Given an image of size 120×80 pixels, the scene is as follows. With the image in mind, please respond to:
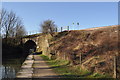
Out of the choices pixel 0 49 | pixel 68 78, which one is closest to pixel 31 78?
pixel 68 78

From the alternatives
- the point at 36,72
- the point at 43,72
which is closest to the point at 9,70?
the point at 36,72

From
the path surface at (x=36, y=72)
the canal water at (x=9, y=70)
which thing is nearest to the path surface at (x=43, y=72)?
the path surface at (x=36, y=72)

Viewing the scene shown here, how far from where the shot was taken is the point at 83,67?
1134 cm

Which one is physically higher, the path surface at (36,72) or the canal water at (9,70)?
the path surface at (36,72)

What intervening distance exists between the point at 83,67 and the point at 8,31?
35.9m

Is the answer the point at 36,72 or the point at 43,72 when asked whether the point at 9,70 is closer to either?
the point at 36,72

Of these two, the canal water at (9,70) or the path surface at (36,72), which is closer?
the path surface at (36,72)

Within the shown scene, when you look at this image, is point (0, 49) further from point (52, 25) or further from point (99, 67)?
point (99, 67)

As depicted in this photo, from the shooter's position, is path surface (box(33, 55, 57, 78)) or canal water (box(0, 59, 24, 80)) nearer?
path surface (box(33, 55, 57, 78))

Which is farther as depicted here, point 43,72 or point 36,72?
point 36,72

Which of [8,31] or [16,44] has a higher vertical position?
[8,31]

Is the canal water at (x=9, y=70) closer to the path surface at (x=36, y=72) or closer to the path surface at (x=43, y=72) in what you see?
the path surface at (x=36, y=72)

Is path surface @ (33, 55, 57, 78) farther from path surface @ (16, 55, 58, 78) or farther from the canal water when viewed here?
the canal water

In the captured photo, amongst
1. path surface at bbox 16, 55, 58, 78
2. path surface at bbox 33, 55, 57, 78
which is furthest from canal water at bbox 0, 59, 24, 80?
path surface at bbox 33, 55, 57, 78
